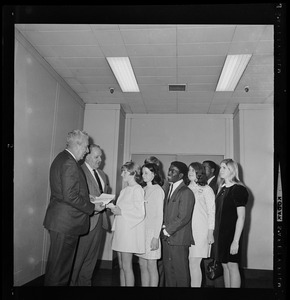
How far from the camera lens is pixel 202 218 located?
251cm

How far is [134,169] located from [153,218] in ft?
1.36

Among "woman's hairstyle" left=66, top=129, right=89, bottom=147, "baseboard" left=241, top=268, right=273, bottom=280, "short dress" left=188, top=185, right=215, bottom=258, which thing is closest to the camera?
"baseboard" left=241, top=268, right=273, bottom=280

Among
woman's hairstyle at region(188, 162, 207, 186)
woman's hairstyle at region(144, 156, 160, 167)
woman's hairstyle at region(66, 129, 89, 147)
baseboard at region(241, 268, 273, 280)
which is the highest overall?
woman's hairstyle at region(66, 129, 89, 147)

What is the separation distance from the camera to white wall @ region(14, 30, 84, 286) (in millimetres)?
2447

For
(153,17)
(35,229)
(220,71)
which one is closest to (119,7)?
(153,17)

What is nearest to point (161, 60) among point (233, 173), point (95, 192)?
point (233, 173)

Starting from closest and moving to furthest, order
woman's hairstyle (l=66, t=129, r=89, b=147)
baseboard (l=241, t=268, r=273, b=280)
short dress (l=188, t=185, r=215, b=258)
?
baseboard (l=241, t=268, r=273, b=280) < short dress (l=188, t=185, r=215, b=258) < woman's hairstyle (l=66, t=129, r=89, b=147)

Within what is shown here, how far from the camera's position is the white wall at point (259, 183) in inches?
95.4

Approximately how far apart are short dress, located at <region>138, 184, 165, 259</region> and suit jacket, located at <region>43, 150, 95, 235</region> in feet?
1.48

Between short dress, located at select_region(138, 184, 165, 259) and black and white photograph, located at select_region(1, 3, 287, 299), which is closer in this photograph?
black and white photograph, located at select_region(1, 3, 287, 299)

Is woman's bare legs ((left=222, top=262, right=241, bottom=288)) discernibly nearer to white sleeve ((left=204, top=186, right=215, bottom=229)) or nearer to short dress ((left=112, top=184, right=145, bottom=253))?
white sleeve ((left=204, top=186, right=215, bottom=229))

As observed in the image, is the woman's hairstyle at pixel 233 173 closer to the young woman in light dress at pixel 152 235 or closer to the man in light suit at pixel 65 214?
the young woman in light dress at pixel 152 235

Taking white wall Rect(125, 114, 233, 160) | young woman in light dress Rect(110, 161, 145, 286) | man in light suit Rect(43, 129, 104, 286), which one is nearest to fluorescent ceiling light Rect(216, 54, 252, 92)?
white wall Rect(125, 114, 233, 160)

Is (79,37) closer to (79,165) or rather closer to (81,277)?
(79,165)
